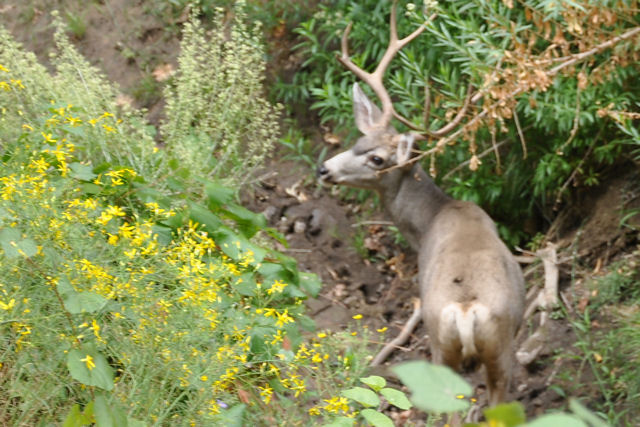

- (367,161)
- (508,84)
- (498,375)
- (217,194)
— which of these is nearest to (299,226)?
(367,161)

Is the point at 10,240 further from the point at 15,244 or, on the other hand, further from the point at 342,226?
the point at 342,226

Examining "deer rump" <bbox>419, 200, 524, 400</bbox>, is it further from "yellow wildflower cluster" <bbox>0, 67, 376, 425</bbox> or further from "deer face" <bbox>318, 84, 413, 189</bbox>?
"yellow wildflower cluster" <bbox>0, 67, 376, 425</bbox>

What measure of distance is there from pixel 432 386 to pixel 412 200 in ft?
16.7

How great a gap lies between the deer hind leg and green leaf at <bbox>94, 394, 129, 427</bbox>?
2737 millimetres

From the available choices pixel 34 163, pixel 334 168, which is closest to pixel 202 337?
pixel 34 163

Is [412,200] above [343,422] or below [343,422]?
below

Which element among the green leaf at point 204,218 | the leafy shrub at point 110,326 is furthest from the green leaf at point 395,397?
the green leaf at point 204,218

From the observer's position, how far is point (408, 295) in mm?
7023

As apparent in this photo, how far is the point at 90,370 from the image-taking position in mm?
2611

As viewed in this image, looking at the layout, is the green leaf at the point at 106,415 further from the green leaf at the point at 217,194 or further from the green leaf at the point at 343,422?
the green leaf at the point at 217,194

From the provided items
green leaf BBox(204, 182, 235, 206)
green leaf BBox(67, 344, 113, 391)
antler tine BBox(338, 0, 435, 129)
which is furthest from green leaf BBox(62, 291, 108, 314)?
antler tine BBox(338, 0, 435, 129)

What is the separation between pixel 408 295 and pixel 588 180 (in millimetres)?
1683

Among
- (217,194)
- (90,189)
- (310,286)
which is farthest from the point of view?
(310,286)

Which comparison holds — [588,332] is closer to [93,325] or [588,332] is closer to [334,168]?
[334,168]
